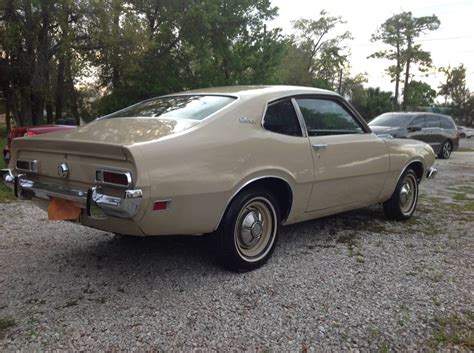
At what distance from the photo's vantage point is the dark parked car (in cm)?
1425

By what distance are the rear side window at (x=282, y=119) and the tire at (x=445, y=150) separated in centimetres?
1380

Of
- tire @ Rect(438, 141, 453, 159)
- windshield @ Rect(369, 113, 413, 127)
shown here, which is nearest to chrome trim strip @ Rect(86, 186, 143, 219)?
windshield @ Rect(369, 113, 413, 127)

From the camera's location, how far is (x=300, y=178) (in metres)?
4.07

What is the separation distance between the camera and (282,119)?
4113 millimetres

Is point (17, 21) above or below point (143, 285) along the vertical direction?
above

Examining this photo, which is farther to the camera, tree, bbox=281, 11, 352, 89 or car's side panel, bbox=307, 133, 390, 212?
tree, bbox=281, 11, 352, 89

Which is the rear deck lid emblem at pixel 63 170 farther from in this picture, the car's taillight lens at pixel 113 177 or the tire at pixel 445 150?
the tire at pixel 445 150

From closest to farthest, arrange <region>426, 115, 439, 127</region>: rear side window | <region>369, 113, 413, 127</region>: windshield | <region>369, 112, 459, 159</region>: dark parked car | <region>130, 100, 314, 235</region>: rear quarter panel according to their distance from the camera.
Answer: <region>130, 100, 314, 235</region>: rear quarter panel → <region>369, 112, 459, 159</region>: dark parked car → <region>369, 113, 413, 127</region>: windshield → <region>426, 115, 439, 127</region>: rear side window

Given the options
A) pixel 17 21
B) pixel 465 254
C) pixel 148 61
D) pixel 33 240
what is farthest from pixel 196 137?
pixel 148 61

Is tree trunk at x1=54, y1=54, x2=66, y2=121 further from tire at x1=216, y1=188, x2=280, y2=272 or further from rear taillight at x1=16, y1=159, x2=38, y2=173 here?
tire at x1=216, y1=188, x2=280, y2=272

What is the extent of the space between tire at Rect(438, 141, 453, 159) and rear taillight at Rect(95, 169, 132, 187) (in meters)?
15.5

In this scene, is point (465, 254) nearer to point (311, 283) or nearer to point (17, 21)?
point (311, 283)

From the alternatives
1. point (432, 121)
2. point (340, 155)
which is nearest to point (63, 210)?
point (340, 155)

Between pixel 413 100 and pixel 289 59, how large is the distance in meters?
13.2
